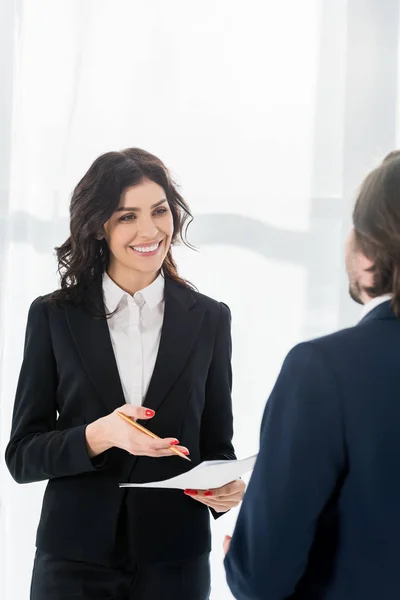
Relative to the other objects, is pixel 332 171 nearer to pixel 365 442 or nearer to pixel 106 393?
Answer: pixel 106 393

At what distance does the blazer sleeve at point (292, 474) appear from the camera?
3.09 feet

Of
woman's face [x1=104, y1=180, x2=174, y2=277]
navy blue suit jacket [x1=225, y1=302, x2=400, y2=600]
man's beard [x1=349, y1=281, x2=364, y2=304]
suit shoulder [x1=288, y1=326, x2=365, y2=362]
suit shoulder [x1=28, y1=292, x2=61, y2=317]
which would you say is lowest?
navy blue suit jacket [x1=225, y1=302, x2=400, y2=600]

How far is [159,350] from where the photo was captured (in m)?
1.61

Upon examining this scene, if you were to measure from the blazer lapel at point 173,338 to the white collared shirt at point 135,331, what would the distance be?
0.03 metres

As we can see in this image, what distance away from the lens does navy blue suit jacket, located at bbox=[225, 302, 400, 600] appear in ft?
3.07

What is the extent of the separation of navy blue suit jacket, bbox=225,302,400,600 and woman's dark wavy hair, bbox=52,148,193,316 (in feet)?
2.47

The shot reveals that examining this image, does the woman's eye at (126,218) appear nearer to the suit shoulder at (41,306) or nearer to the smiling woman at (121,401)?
the smiling woman at (121,401)

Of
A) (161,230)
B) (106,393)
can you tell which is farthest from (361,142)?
(106,393)

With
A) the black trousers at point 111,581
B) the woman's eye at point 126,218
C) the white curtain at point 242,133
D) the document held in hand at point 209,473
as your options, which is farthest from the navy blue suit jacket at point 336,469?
the white curtain at point 242,133

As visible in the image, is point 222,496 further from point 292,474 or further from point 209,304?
Answer: point 292,474

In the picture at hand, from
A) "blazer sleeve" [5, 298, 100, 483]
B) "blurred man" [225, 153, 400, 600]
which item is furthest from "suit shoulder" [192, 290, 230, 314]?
"blurred man" [225, 153, 400, 600]

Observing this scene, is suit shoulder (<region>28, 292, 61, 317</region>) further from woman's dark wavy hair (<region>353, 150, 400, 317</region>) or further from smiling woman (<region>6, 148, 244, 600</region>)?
woman's dark wavy hair (<region>353, 150, 400, 317</region>)

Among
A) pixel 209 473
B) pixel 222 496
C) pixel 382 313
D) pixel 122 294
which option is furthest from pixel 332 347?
pixel 122 294

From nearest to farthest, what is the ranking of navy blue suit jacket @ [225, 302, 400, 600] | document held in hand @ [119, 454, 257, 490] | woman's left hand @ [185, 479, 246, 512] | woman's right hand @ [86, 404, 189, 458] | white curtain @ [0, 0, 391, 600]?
1. navy blue suit jacket @ [225, 302, 400, 600]
2. document held in hand @ [119, 454, 257, 490]
3. woman's right hand @ [86, 404, 189, 458]
4. woman's left hand @ [185, 479, 246, 512]
5. white curtain @ [0, 0, 391, 600]
